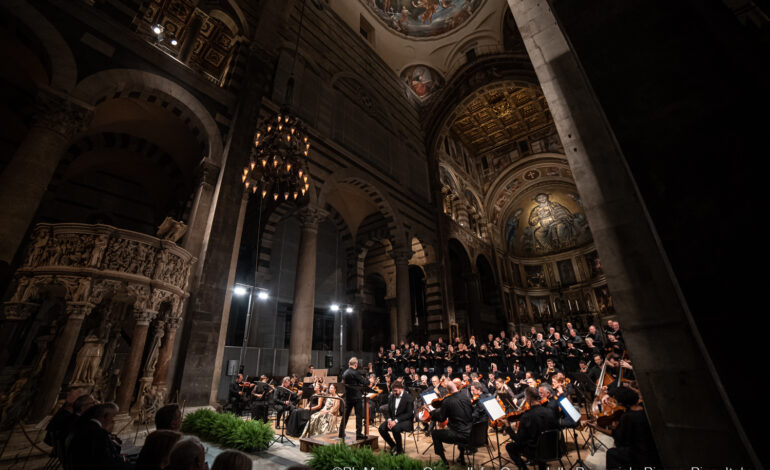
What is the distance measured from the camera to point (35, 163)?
535cm

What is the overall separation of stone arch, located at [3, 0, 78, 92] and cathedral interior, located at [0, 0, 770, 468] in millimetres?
33

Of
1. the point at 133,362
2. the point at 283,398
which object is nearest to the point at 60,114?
the point at 133,362

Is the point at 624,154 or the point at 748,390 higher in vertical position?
the point at 624,154

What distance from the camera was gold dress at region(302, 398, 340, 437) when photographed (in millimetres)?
5828

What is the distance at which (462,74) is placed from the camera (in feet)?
58.1

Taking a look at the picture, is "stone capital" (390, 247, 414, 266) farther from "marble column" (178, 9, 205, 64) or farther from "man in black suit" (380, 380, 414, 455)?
"marble column" (178, 9, 205, 64)

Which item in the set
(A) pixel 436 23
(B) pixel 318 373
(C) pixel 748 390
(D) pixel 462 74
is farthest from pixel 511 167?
(C) pixel 748 390

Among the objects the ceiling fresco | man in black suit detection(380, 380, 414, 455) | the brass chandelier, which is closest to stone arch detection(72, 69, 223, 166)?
the brass chandelier

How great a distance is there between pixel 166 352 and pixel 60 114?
16.2 feet

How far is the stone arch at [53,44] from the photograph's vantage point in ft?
19.0

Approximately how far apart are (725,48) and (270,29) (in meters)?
11.9

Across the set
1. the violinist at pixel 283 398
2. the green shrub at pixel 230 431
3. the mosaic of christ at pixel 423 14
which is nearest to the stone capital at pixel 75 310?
the green shrub at pixel 230 431

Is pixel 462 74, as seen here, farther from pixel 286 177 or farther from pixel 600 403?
pixel 600 403

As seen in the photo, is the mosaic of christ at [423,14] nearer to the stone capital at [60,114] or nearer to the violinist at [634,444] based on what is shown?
the stone capital at [60,114]
